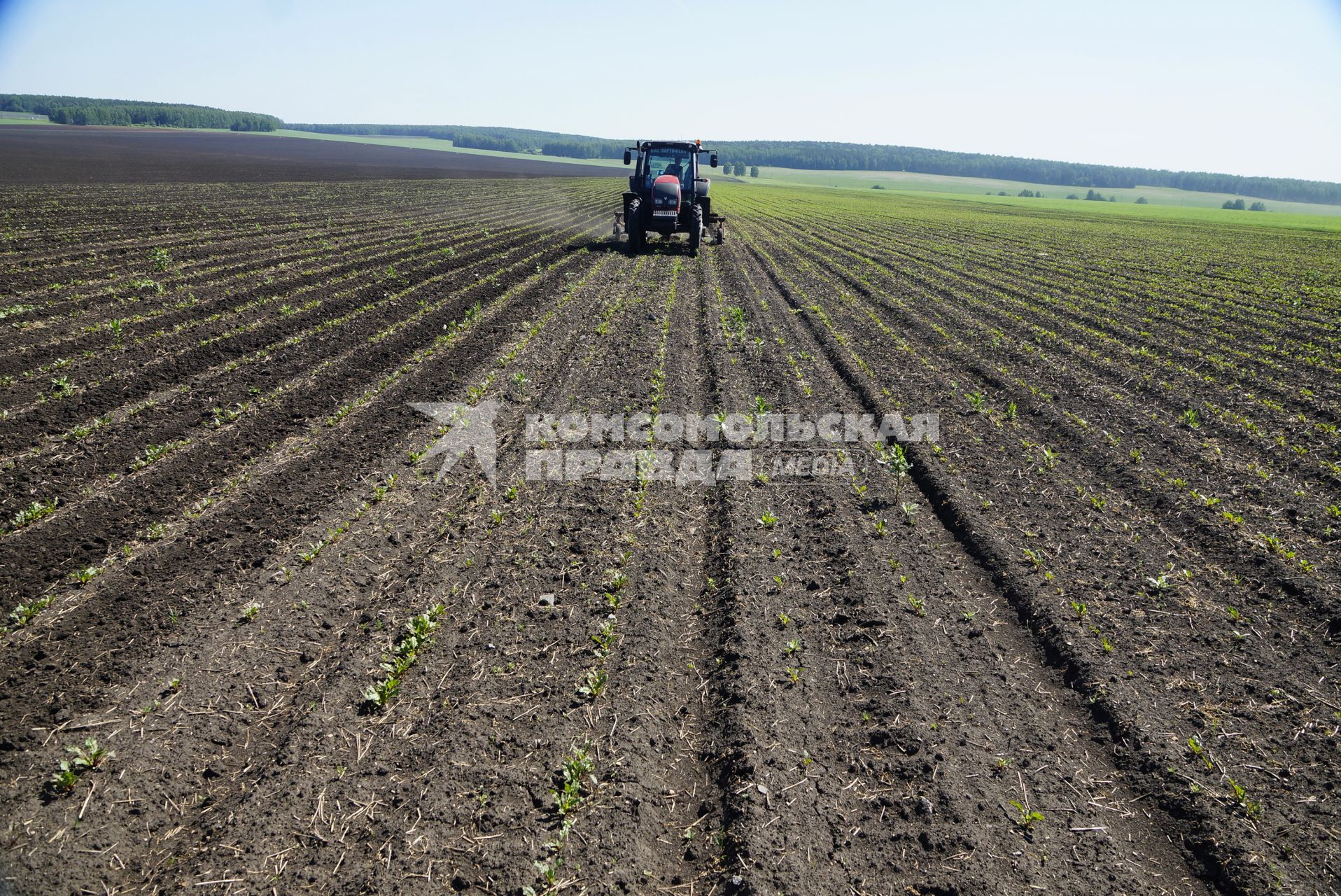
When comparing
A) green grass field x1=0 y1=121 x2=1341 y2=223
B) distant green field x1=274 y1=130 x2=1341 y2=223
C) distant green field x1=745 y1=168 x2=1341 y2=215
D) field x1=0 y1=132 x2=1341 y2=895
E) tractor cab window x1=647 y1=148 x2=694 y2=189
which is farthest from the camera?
Result: distant green field x1=745 y1=168 x2=1341 y2=215

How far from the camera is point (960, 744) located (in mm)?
3871

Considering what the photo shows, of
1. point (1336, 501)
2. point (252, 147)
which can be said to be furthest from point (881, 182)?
point (1336, 501)

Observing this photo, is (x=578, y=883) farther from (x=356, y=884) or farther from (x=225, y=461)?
(x=225, y=461)

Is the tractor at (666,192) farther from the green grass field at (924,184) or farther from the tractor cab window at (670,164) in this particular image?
the green grass field at (924,184)

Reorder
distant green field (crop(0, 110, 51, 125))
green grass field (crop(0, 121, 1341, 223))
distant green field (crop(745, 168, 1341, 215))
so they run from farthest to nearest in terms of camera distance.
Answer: distant green field (crop(745, 168, 1341, 215)) → green grass field (crop(0, 121, 1341, 223)) → distant green field (crop(0, 110, 51, 125))

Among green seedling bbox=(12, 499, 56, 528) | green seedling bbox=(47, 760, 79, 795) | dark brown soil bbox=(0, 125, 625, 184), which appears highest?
dark brown soil bbox=(0, 125, 625, 184)

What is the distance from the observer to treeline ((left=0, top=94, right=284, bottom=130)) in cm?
10594

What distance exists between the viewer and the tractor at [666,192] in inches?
776

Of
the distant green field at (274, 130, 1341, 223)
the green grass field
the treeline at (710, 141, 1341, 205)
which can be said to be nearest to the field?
the green grass field

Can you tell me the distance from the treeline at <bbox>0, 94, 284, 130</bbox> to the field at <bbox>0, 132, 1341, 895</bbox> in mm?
132178

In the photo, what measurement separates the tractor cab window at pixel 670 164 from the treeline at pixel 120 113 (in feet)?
419

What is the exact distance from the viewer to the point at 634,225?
1981cm

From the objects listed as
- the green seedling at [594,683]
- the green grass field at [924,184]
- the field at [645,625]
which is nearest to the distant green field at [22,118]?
the green grass field at [924,184]

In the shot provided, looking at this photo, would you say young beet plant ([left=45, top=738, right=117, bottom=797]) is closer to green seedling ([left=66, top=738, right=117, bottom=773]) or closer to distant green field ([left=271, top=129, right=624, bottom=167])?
green seedling ([left=66, top=738, right=117, bottom=773])
